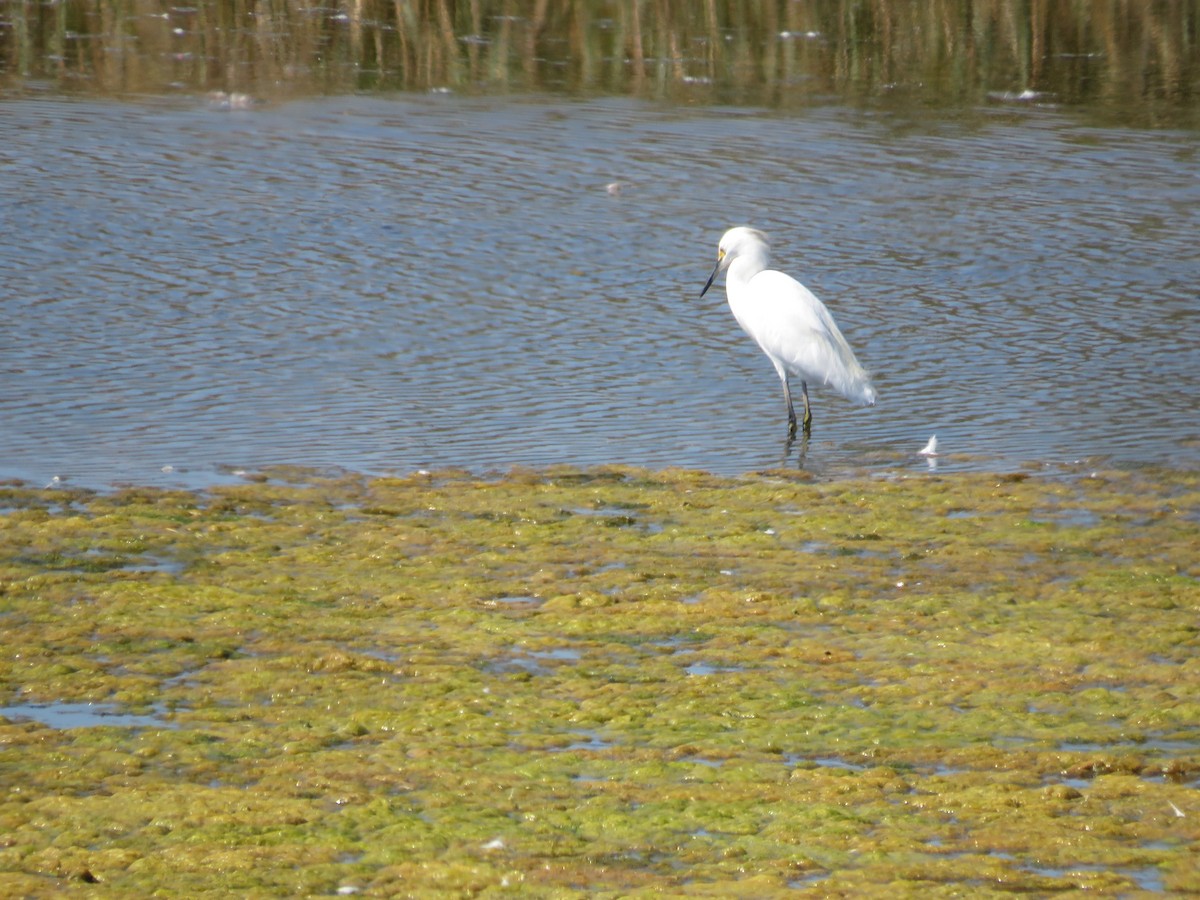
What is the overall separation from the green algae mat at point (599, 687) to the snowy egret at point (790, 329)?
1240 millimetres

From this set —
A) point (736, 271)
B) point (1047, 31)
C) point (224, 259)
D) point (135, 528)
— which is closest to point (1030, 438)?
point (736, 271)

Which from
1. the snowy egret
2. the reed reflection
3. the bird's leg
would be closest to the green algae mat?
the bird's leg

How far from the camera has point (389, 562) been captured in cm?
543

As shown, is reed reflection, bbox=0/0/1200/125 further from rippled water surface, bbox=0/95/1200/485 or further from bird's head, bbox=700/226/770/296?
bird's head, bbox=700/226/770/296

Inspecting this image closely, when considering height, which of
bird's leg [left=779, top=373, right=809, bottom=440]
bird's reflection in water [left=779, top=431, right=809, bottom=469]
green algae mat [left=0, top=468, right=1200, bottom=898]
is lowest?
green algae mat [left=0, top=468, right=1200, bottom=898]

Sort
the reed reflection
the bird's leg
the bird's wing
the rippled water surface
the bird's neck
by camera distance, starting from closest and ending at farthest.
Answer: the rippled water surface
the bird's leg
the bird's wing
the bird's neck
the reed reflection

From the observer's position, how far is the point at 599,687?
14.4 feet

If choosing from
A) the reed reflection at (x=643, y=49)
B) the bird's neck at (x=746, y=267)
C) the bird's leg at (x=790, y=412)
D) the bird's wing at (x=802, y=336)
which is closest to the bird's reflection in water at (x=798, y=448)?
the bird's leg at (x=790, y=412)

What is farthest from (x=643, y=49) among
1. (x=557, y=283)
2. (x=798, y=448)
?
(x=798, y=448)

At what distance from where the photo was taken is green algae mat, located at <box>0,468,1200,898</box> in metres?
3.43

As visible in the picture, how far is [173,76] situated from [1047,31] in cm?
894

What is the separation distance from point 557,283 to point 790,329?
2471 millimetres

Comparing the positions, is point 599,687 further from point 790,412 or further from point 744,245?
point 744,245

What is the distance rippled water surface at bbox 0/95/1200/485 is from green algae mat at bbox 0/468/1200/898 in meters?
0.81
